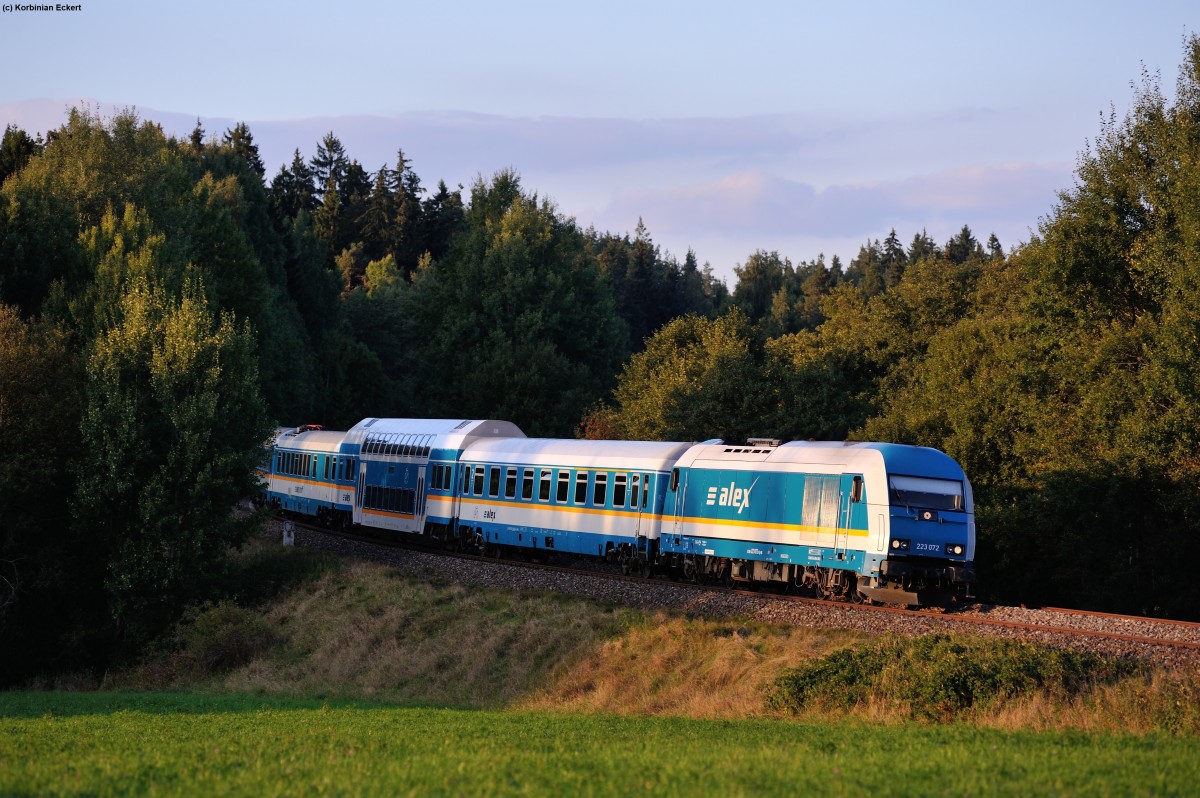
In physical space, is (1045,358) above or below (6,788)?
above

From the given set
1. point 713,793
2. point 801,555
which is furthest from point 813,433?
point 713,793

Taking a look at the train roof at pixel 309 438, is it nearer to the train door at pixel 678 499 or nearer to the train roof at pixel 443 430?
the train roof at pixel 443 430

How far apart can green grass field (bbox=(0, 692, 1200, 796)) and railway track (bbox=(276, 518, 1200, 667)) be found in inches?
286

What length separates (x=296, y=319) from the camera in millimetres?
85438

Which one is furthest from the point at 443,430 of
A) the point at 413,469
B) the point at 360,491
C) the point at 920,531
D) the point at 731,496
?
the point at 920,531

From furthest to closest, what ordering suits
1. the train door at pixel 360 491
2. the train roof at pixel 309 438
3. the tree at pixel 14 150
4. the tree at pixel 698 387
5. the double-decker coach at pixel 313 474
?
the tree at pixel 14 150 < the tree at pixel 698 387 < the train roof at pixel 309 438 < the double-decker coach at pixel 313 474 < the train door at pixel 360 491

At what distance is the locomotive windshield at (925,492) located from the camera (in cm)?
2557

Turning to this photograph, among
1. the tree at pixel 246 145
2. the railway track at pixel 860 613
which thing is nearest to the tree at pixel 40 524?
the railway track at pixel 860 613

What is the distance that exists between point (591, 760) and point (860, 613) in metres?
13.4

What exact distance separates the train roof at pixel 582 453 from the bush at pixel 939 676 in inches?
486

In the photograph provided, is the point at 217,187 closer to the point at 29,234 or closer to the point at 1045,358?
the point at 29,234

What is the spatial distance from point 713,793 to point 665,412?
144ft

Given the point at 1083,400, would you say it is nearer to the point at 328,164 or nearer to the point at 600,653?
the point at 600,653

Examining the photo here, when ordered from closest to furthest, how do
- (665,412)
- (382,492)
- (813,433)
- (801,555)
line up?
(801,555) → (382,492) → (813,433) → (665,412)
